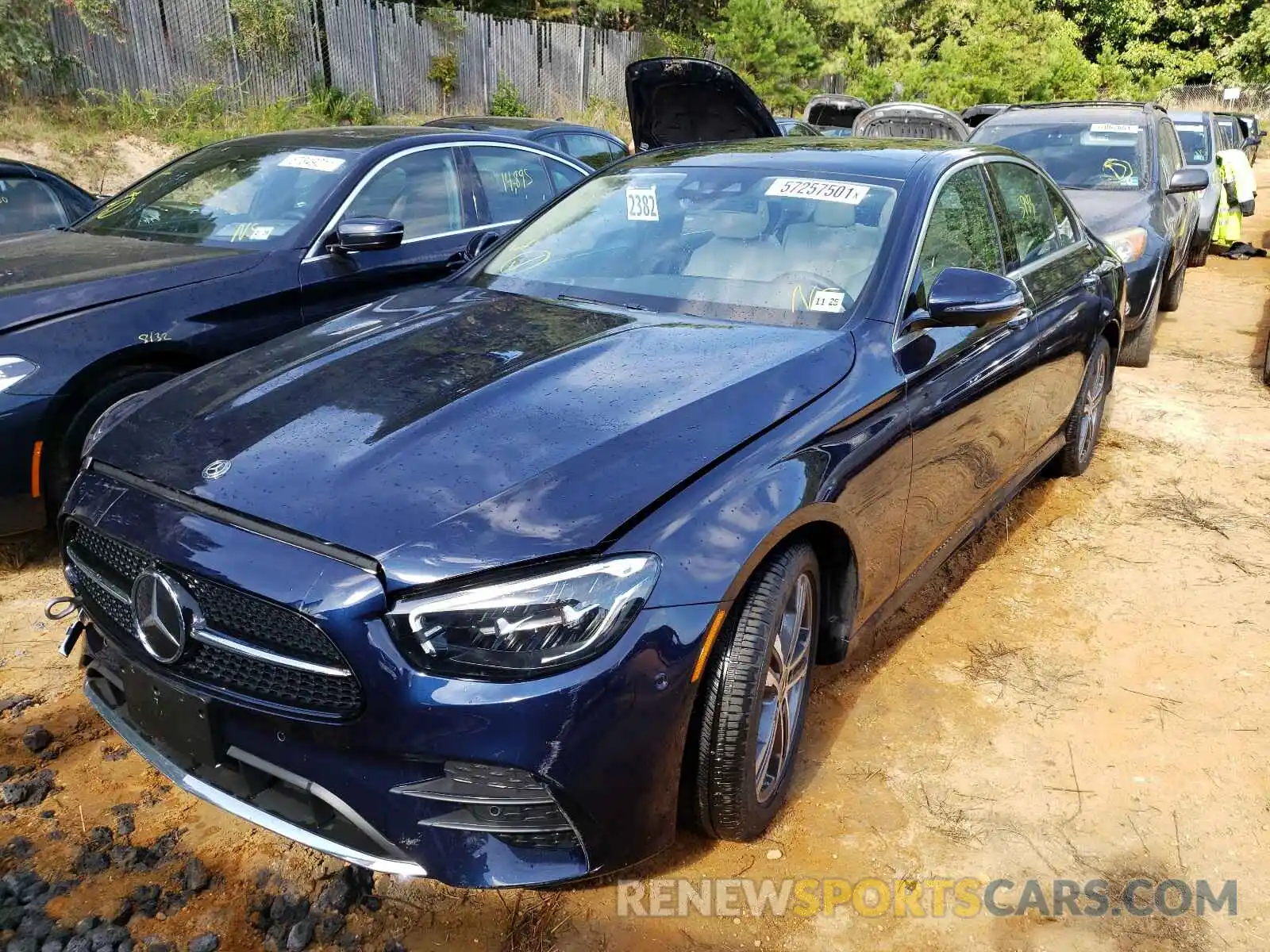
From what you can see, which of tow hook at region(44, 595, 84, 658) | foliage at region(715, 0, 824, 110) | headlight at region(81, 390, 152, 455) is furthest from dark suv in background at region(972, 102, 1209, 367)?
foliage at region(715, 0, 824, 110)

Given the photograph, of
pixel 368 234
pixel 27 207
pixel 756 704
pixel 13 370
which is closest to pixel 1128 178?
pixel 368 234

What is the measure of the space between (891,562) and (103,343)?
306 centimetres

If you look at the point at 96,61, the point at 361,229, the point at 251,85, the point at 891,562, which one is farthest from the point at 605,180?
the point at 251,85

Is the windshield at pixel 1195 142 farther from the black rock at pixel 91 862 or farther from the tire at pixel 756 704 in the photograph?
the black rock at pixel 91 862

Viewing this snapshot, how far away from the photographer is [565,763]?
1918 mm

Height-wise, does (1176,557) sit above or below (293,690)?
below

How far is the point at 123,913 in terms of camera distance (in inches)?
87.8

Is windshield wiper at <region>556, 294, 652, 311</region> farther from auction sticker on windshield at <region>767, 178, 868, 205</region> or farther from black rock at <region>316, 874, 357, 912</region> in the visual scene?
black rock at <region>316, 874, 357, 912</region>

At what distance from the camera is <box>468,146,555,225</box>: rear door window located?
555 centimetres

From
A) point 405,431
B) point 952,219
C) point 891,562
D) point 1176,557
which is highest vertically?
point 952,219

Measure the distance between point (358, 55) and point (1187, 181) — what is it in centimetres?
1487

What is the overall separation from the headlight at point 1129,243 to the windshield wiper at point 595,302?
15.4 feet

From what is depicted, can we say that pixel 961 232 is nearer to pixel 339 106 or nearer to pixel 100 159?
pixel 100 159

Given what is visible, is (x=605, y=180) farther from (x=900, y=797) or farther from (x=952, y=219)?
(x=900, y=797)
